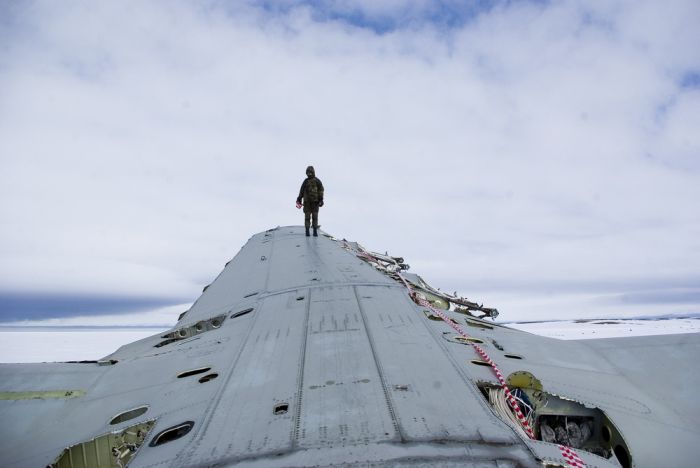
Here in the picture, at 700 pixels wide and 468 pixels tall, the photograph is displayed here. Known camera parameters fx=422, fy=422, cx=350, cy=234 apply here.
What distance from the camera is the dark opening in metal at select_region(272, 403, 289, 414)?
299 cm

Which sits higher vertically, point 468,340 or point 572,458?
point 468,340

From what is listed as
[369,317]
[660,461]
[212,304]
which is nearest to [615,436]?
[660,461]

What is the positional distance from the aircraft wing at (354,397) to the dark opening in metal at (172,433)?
2 cm

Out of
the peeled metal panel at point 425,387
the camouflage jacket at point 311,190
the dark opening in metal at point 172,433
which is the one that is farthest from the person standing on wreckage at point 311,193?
the dark opening in metal at point 172,433

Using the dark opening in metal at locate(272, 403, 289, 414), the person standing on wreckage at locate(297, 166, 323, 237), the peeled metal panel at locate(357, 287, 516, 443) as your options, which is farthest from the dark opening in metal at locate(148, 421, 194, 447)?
the person standing on wreckage at locate(297, 166, 323, 237)

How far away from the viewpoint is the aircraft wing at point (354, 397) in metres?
Result: 2.56

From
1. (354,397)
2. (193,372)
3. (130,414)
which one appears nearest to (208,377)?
(193,372)

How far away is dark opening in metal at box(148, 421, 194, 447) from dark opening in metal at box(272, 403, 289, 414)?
64 centimetres

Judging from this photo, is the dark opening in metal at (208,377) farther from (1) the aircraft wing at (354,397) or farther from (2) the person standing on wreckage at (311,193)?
(2) the person standing on wreckage at (311,193)

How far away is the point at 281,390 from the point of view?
11.0 ft

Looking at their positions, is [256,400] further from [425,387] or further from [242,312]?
[242,312]

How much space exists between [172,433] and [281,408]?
0.95 metres

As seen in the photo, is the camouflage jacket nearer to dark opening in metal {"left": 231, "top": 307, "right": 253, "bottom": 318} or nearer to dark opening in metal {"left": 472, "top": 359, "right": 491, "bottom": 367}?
dark opening in metal {"left": 231, "top": 307, "right": 253, "bottom": 318}

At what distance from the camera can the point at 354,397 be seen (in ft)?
10.00
